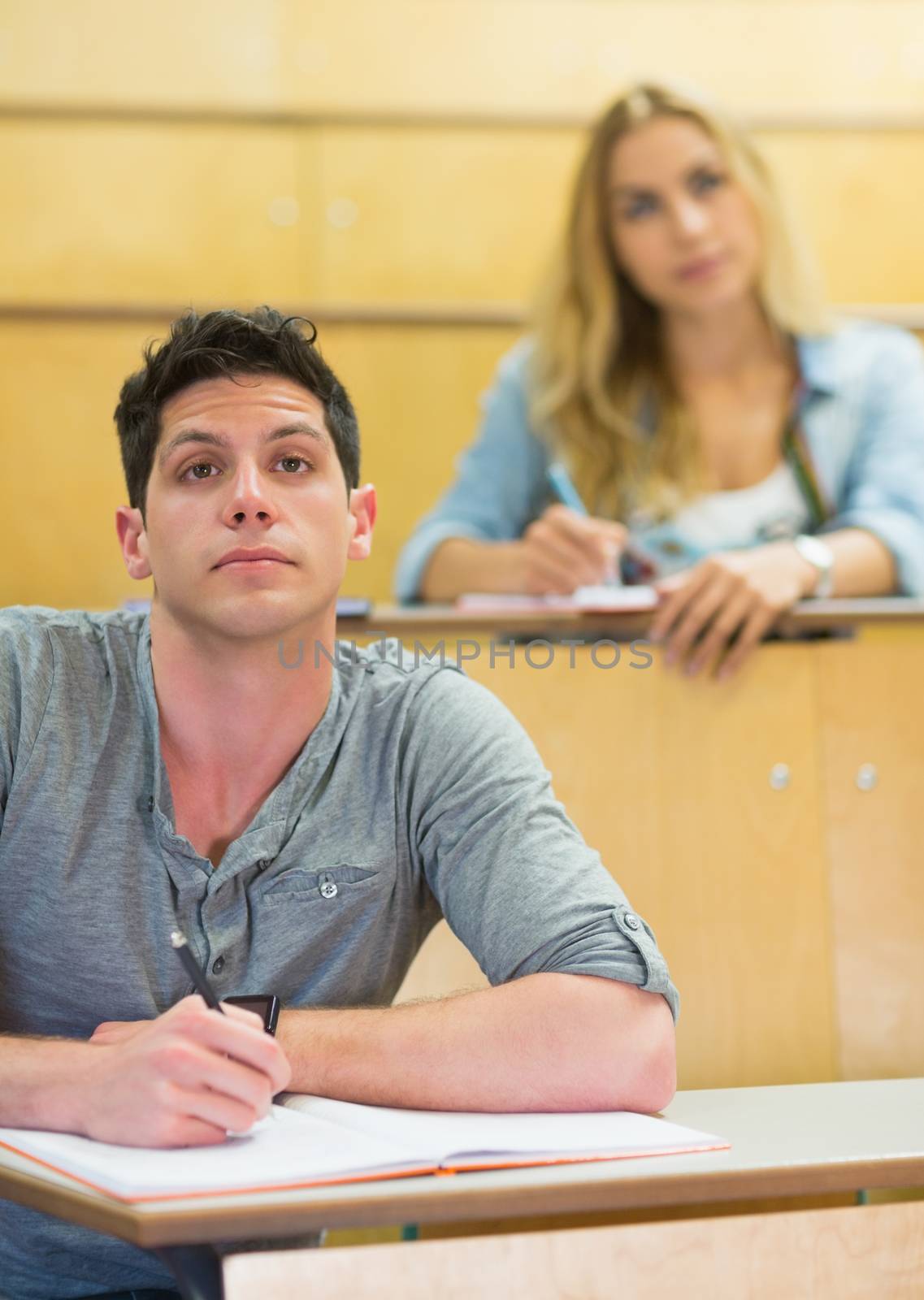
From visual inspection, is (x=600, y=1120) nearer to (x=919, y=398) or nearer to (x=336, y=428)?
(x=336, y=428)

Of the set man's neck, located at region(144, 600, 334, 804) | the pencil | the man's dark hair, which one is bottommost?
the pencil

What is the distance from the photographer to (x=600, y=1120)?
2.72 ft

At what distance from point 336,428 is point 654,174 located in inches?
45.4

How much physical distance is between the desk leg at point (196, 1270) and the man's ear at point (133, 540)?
623 millimetres

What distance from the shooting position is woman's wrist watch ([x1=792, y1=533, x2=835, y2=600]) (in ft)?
4.95

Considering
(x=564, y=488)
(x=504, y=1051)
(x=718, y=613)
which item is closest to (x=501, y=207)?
(x=564, y=488)

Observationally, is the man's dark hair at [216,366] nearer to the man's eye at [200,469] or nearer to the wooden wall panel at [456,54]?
the man's eye at [200,469]

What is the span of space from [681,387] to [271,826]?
1.30 meters

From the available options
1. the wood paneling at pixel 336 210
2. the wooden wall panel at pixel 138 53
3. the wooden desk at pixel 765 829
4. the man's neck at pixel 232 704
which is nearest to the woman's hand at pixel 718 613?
the wooden desk at pixel 765 829

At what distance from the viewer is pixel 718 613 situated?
1.32m

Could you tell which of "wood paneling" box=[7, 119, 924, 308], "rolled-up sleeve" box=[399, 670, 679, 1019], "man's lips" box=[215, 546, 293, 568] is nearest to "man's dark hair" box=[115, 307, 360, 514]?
"man's lips" box=[215, 546, 293, 568]

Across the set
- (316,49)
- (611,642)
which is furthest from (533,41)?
(611,642)

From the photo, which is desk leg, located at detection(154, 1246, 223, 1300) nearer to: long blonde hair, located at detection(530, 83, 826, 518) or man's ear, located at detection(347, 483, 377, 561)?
man's ear, located at detection(347, 483, 377, 561)

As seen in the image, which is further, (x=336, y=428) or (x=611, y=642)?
(x=611, y=642)
